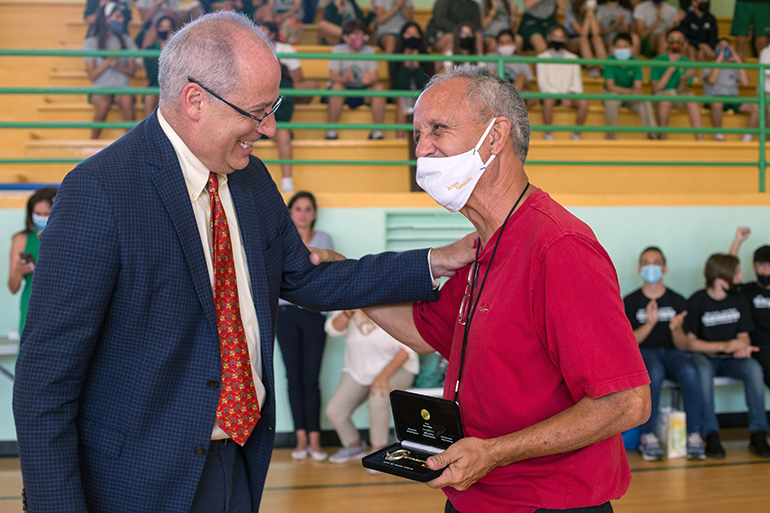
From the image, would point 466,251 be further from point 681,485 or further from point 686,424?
point 686,424

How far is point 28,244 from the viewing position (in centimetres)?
436

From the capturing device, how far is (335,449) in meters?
4.76

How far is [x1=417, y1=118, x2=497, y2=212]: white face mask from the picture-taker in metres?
1.54

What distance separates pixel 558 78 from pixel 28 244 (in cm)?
502

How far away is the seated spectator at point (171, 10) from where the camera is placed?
654 centimetres

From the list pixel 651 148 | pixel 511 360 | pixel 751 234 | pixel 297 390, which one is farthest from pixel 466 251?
pixel 651 148

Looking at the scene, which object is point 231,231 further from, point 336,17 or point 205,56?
point 336,17

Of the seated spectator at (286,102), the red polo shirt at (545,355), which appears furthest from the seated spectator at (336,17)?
the red polo shirt at (545,355)

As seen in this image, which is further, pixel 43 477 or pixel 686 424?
pixel 686 424

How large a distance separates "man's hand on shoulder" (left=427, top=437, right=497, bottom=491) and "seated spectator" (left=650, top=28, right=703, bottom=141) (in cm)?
628

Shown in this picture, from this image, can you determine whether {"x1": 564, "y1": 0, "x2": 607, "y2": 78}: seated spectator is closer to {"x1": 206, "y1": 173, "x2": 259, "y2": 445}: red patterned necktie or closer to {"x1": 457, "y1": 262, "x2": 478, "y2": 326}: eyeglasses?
{"x1": 457, "y1": 262, "x2": 478, "y2": 326}: eyeglasses

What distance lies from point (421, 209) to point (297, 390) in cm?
160

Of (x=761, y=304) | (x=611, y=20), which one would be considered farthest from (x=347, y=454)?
(x=611, y=20)

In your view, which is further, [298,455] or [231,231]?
[298,455]
